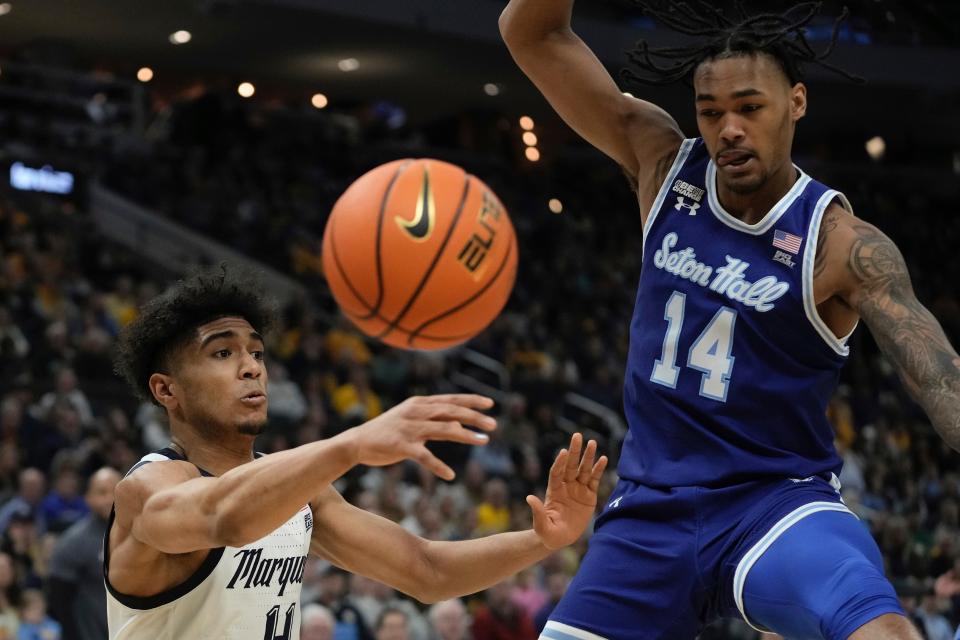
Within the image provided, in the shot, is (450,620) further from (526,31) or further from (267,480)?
(267,480)

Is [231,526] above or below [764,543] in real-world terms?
below

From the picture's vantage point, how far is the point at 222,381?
381cm

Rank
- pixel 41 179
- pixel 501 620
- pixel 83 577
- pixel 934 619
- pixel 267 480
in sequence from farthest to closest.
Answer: pixel 41 179, pixel 501 620, pixel 934 619, pixel 83 577, pixel 267 480

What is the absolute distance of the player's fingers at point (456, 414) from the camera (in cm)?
273

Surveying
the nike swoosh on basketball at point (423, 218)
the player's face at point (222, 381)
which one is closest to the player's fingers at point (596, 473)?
the player's face at point (222, 381)

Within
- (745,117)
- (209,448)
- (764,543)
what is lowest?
(209,448)

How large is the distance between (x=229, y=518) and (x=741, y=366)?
4.19ft

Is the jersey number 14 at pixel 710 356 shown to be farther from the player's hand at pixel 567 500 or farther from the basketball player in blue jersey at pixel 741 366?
the player's hand at pixel 567 500

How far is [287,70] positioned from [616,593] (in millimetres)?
18246

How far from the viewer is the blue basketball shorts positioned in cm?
A: 310

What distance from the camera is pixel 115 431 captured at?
10.1 metres

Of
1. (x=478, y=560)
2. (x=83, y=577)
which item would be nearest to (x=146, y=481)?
(x=478, y=560)

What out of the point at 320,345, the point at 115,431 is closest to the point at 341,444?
the point at 115,431

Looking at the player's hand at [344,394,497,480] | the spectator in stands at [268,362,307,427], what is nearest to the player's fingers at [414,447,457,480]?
the player's hand at [344,394,497,480]
